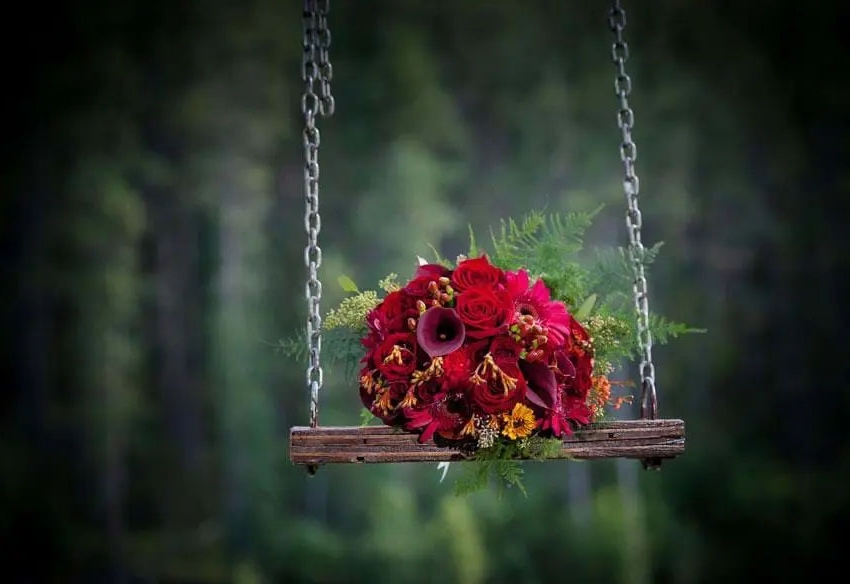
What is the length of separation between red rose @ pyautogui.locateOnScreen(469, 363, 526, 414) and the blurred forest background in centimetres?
584

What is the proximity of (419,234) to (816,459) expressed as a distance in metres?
3.71

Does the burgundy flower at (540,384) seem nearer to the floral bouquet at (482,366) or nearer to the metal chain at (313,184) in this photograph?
the floral bouquet at (482,366)

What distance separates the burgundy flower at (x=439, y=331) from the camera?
4.57ft

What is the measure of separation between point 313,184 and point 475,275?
41cm

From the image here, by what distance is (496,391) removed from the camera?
1.39 meters

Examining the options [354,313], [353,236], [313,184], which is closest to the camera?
[354,313]

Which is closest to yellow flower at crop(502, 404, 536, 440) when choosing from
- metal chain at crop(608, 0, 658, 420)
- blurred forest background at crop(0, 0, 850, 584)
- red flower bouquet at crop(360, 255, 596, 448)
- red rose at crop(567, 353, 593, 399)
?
red flower bouquet at crop(360, 255, 596, 448)

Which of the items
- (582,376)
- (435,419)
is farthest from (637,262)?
(435,419)

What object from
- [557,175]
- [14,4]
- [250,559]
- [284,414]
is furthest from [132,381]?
[557,175]

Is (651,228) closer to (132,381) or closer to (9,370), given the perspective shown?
(132,381)

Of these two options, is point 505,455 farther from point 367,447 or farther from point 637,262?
point 637,262

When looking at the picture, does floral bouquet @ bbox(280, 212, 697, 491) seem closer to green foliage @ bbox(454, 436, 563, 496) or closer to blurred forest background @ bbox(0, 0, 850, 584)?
green foliage @ bbox(454, 436, 563, 496)

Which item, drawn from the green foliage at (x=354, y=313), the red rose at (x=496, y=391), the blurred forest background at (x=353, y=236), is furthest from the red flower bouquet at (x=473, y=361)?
the blurred forest background at (x=353, y=236)

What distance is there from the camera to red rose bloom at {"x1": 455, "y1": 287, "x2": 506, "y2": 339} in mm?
1404
